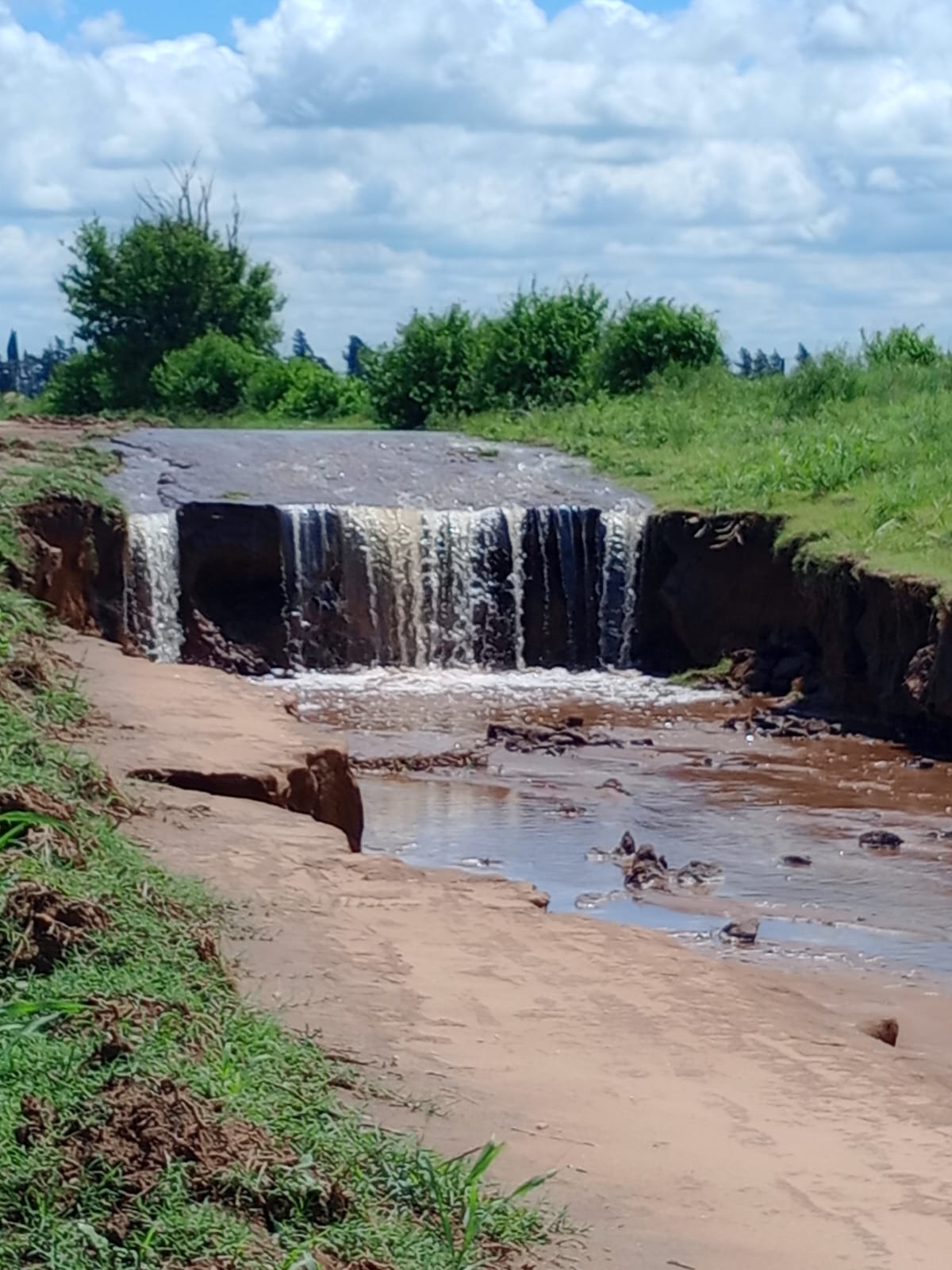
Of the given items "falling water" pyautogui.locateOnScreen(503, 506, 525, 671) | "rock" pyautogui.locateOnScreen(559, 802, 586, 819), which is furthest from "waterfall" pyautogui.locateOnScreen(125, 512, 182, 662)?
"rock" pyautogui.locateOnScreen(559, 802, 586, 819)

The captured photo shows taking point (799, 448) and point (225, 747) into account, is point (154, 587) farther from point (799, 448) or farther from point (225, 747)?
point (225, 747)

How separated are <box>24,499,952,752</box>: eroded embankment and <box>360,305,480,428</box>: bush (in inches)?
395

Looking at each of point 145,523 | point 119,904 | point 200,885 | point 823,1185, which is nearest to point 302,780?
point 200,885

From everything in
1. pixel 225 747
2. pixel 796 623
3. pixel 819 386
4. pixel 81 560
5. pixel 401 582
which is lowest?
pixel 796 623

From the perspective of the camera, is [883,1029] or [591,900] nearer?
[883,1029]

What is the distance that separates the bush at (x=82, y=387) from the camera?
3734 centimetres

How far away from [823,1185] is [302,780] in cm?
410

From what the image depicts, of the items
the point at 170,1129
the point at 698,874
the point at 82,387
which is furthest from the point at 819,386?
the point at 170,1129

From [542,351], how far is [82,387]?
12.9 m

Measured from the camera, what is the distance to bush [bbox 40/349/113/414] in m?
37.3

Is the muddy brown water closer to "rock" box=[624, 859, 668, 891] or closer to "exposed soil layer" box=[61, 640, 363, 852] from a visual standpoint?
"rock" box=[624, 859, 668, 891]

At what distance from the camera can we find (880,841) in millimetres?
11727

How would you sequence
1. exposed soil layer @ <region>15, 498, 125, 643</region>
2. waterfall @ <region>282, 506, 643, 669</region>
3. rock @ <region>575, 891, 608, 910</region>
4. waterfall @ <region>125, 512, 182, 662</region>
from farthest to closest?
waterfall @ <region>282, 506, 643, 669</region> → waterfall @ <region>125, 512, 182, 662</region> → exposed soil layer @ <region>15, 498, 125, 643</region> → rock @ <region>575, 891, 608, 910</region>

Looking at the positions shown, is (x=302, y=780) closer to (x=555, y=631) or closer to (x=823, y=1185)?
(x=823, y=1185)
